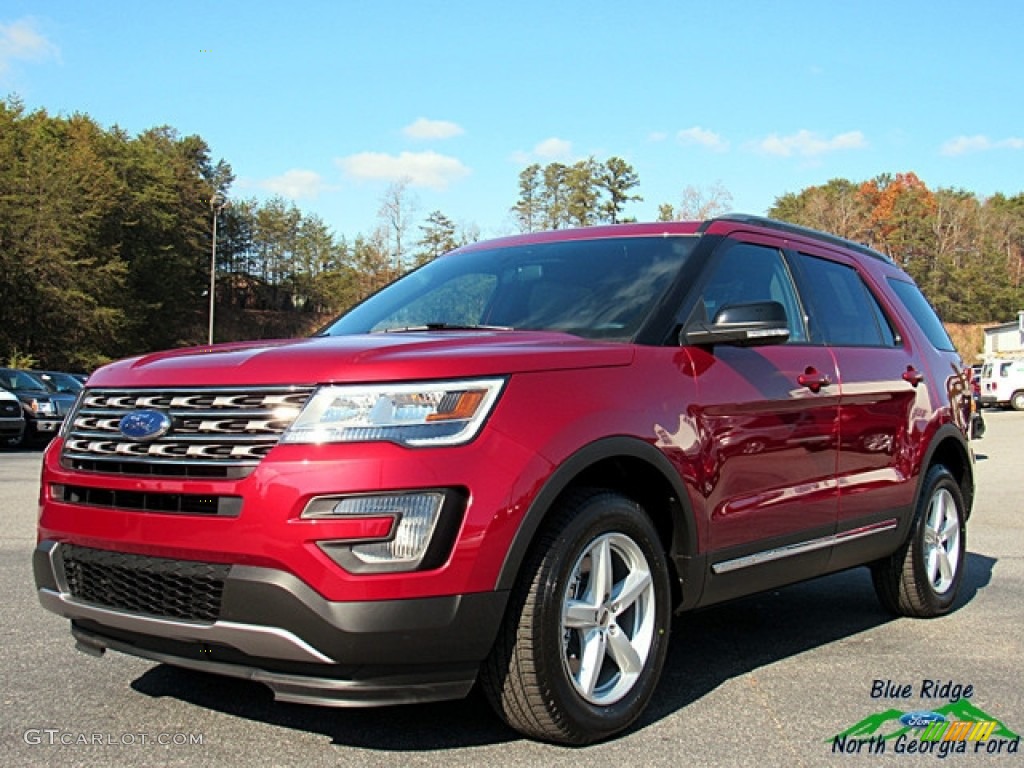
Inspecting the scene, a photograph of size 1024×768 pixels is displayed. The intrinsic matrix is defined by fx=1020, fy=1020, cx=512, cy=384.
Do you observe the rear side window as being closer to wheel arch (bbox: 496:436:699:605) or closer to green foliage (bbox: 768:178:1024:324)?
wheel arch (bbox: 496:436:699:605)

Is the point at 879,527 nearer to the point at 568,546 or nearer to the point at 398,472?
the point at 568,546

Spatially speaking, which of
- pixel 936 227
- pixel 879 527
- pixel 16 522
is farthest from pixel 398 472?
pixel 936 227

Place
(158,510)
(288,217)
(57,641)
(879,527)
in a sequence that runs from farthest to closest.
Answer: (288,217) → (879,527) → (57,641) → (158,510)

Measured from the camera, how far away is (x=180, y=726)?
3.53 meters

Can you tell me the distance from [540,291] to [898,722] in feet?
7.25

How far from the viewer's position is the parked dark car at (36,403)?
66.4ft

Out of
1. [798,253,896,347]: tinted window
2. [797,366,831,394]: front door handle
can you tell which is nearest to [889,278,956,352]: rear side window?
[798,253,896,347]: tinted window

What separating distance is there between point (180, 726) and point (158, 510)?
2.90 ft

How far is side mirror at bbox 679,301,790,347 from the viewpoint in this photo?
3.88m

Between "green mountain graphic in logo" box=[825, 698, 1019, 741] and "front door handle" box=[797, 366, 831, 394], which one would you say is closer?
"green mountain graphic in logo" box=[825, 698, 1019, 741]

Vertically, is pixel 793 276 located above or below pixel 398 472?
above

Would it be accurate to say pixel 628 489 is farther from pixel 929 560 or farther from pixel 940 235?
pixel 940 235

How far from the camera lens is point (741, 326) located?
3863 mm

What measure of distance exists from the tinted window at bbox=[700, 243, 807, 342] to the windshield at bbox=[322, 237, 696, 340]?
0.20 meters
